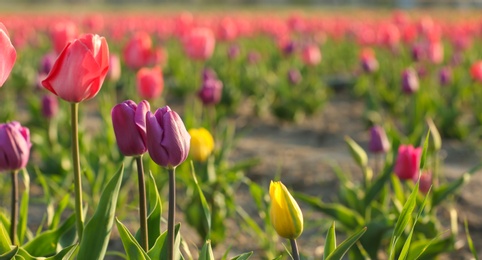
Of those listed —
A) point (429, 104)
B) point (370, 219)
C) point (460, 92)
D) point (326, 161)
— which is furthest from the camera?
point (460, 92)

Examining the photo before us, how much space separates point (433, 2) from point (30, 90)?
100 feet

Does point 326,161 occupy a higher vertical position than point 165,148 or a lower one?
lower

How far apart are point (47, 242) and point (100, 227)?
416mm

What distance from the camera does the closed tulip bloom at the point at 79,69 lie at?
1475mm

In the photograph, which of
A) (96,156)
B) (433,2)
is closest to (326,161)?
(96,156)

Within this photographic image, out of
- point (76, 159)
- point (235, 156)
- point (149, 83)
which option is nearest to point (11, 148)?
point (76, 159)

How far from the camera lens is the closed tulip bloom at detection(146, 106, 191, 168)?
4.54 ft

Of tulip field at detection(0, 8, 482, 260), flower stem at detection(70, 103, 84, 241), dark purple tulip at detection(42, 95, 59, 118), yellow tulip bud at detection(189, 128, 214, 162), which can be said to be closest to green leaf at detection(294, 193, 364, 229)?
tulip field at detection(0, 8, 482, 260)

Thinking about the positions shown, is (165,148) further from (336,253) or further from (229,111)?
(229,111)

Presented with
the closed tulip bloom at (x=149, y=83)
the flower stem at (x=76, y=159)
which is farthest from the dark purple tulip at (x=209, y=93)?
the flower stem at (x=76, y=159)

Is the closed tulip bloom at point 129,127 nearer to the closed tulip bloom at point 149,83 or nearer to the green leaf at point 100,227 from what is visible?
the green leaf at point 100,227

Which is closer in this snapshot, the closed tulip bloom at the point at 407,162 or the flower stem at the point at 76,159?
the flower stem at the point at 76,159

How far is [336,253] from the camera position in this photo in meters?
1.44

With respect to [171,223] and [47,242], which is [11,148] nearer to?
[47,242]
